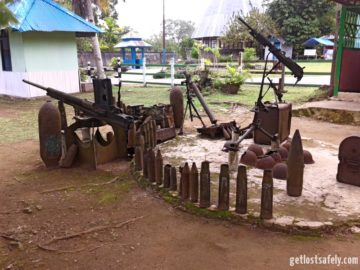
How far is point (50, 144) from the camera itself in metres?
5.43

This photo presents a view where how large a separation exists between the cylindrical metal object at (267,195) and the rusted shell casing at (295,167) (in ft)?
1.78

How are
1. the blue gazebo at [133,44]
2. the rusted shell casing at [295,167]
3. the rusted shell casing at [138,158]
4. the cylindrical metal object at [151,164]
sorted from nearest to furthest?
the rusted shell casing at [295,167]
the cylindrical metal object at [151,164]
the rusted shell casing at [138,158]
the blue gazebo at [133,44]

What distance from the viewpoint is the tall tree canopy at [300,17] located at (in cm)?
3491

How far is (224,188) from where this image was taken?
3.62m

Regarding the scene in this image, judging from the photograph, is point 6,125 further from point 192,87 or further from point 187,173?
point 187,173

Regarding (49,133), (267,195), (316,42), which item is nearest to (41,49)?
(49,133)

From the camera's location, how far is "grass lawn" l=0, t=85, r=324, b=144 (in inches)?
322

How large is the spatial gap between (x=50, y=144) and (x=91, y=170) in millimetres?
705

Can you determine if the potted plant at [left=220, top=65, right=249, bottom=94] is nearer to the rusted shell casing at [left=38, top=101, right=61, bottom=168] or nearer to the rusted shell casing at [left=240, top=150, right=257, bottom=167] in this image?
the rusted shell casing at [left=240, top=150, right=257, bottom=167]

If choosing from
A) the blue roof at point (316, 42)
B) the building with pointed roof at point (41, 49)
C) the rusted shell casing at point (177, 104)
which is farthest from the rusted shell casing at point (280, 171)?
the blue roof at point (316, 42)

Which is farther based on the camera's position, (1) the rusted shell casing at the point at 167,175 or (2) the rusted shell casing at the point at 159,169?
(2) the rusted shell casing at the point at 159,169

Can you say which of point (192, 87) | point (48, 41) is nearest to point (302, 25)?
point (48, 41)

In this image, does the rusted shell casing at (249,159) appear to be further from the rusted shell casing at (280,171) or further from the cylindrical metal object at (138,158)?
the cylindrical metal object at (138,158)

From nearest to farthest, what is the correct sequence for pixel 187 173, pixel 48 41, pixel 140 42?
pixel 187 173 → pixel 48 41 → pixel 140 42
